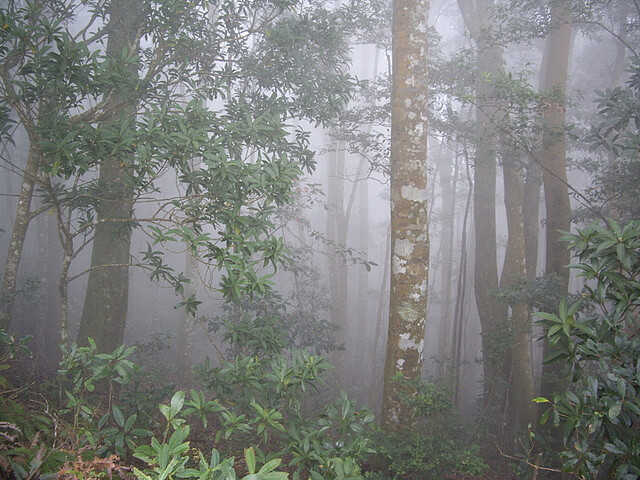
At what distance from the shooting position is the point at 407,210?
4.19 metres

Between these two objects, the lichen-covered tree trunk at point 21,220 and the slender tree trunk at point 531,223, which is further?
the slender tree trunk at point 531,223

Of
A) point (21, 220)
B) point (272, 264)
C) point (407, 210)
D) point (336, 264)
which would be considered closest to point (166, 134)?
point (272, 264)

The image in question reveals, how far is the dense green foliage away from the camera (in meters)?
2.10

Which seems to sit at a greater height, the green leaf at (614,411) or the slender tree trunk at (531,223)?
the slender tree trunk at (531,223)

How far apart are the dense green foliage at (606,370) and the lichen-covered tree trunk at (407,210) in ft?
5.17

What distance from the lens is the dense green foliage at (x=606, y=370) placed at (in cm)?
210

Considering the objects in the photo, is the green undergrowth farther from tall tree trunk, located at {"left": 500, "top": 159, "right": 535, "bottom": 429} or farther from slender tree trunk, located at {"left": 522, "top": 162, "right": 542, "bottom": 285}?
slender tree trunk, located at {"left": 522, "top": 162, "right": 542, "bottom": 285}

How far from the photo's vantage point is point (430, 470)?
340 centimetres

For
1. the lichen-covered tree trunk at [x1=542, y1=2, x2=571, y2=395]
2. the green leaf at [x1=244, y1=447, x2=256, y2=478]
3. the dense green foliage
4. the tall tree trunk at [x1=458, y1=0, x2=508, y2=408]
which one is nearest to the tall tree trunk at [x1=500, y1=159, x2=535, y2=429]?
the tall tree trunk at [x1=458, y1=0, x2=508, y2=408]

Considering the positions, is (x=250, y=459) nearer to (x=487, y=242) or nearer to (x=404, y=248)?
(x=404, y=248)

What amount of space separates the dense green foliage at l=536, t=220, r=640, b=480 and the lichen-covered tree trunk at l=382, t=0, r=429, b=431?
1577 millimetres

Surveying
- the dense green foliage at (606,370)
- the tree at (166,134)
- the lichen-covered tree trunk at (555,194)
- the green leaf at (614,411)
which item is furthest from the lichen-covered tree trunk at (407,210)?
the lichen-covered tree trunk at (555,194)

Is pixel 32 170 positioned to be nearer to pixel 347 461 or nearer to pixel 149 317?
pixel 347 461

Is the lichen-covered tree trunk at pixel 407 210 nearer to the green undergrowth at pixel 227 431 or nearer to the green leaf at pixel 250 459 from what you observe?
the green undergrowth at pixel 227 431
